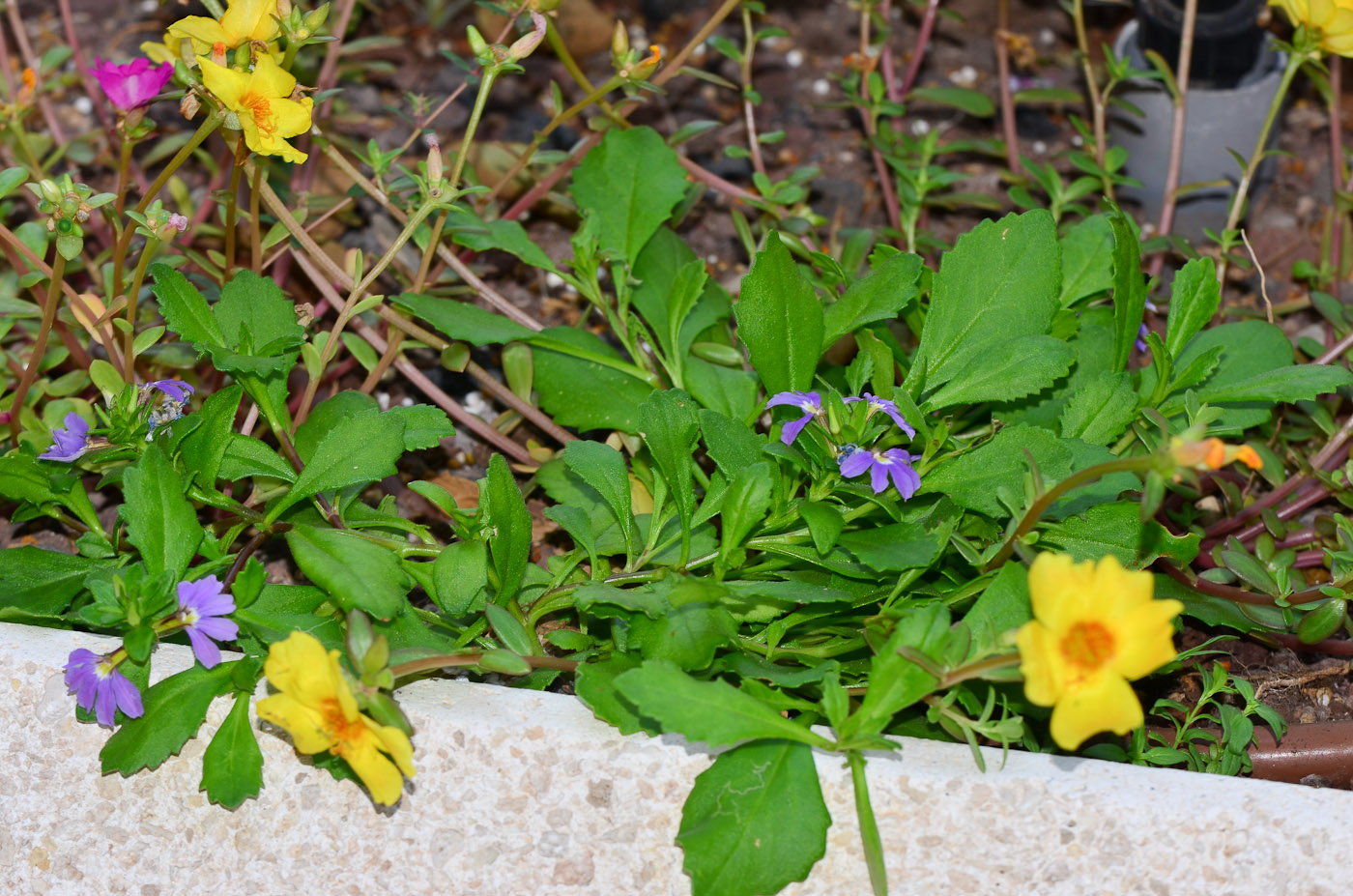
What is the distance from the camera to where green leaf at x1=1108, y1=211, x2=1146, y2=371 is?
1718 mm

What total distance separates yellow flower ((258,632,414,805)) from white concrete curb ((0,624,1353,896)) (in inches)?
5.2

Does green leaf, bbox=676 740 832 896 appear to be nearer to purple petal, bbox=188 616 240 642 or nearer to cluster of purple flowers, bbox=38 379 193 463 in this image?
purple petal, bbox=188 616 240 642

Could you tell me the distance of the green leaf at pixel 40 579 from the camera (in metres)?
1.63

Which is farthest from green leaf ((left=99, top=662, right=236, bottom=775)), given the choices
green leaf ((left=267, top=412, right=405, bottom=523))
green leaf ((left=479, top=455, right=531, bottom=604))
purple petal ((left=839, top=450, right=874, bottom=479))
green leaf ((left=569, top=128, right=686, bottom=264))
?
green leaf ((left=569, top=128, right=686, bottom=264))

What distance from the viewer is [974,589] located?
→ 159 centimetres

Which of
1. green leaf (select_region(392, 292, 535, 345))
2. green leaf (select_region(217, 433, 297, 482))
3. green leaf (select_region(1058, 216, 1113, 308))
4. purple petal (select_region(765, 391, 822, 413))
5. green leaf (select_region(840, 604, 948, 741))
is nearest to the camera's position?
green leaf (select_region(840, 604, 948, 741))

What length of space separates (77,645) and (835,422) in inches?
39.7

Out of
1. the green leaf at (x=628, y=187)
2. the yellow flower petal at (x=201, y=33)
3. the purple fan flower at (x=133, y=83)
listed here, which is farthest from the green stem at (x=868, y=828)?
the purple fan flower at (x=133, y=83)

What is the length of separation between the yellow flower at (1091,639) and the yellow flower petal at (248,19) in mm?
1184

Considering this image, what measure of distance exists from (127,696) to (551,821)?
0.53m

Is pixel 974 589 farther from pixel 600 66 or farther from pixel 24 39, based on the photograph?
pixel 24 39

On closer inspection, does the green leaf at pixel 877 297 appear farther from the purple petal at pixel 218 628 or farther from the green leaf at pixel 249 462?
the purple petal at pixel 218 628

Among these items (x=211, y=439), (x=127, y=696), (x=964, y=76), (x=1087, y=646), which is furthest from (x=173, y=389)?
(x=964, y=76)

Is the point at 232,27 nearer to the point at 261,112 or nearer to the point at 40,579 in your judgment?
the point at 261,112
